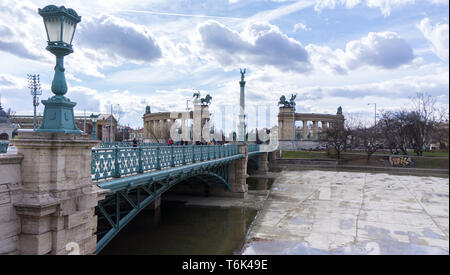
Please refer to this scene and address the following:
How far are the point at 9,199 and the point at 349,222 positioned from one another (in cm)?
1736

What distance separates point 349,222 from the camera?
18469 mm

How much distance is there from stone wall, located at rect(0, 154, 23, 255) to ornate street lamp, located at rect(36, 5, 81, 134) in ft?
2.58

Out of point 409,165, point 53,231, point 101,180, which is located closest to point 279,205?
point 101,180

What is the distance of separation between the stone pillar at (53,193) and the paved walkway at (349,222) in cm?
794

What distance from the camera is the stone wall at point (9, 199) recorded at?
562cm

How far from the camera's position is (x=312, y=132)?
87.0 m

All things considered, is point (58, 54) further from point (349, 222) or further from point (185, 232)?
point (349, 222)

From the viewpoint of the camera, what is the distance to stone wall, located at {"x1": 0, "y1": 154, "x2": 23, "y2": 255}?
5.62 metres

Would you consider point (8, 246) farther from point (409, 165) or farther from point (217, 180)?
point (409, 165)

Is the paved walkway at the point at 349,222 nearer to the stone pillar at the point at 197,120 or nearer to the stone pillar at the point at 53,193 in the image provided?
the stone pillar at the point at 53,193

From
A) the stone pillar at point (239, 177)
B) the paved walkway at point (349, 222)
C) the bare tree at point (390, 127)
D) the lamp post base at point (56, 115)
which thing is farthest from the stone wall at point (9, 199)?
the bare tree at point (390, 127)

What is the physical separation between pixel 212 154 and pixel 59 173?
45.3 ft

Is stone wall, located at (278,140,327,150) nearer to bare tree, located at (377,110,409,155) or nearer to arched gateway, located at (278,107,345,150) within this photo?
arched gateway, located at (278,107,345,150)

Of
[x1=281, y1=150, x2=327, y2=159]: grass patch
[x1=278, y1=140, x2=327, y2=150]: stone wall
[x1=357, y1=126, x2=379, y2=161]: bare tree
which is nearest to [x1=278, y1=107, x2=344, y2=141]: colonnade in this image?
[x1=278, y1=140, x2=327, y2=150]: stone wall
